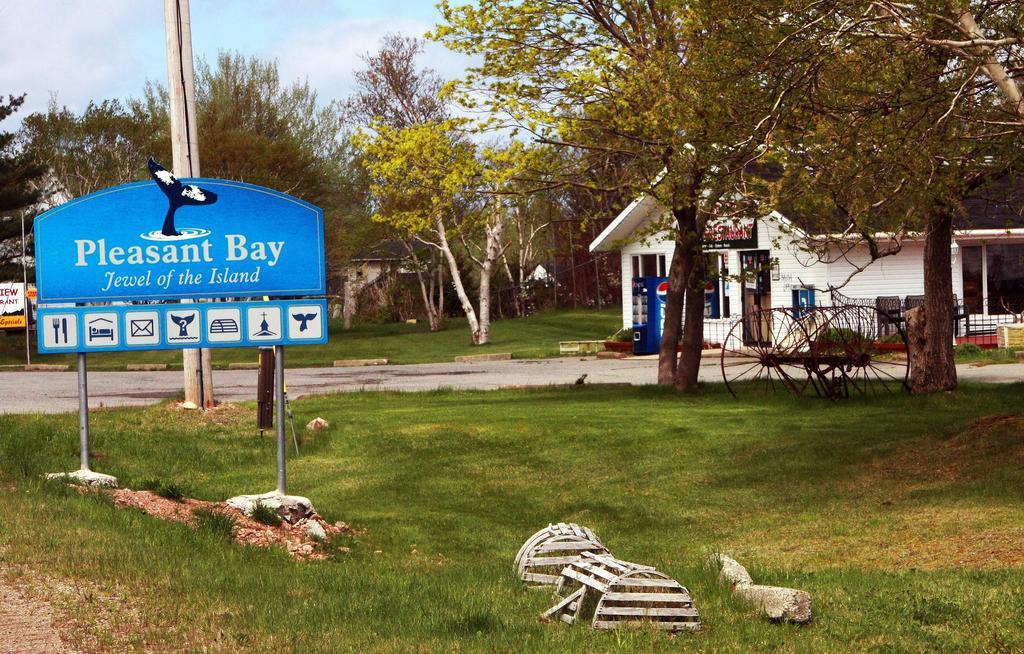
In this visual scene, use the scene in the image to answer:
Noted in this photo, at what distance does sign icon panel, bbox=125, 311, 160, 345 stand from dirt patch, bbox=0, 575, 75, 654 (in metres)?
5.14

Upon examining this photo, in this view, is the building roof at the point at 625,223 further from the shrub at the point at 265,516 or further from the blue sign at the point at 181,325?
the shrub at the point at 265,516

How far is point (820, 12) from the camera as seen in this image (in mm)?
13031

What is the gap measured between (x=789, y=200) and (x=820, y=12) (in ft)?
17.4

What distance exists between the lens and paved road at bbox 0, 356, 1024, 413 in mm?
24875

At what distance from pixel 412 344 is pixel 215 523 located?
35.1 m

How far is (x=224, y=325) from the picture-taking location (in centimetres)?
1253

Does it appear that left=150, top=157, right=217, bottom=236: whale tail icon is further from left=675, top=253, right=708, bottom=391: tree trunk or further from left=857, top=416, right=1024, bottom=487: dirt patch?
left=675, top=253, right=708, bottom=391: tree trunk

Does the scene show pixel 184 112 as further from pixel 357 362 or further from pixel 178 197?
pixel 357 362

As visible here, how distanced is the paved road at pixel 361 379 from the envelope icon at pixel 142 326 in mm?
9946

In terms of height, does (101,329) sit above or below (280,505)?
above

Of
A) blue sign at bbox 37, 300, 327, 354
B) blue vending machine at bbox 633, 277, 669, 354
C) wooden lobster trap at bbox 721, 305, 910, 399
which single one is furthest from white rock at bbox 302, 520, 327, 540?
blue vending machine at bbox 633, 277, 669, 354

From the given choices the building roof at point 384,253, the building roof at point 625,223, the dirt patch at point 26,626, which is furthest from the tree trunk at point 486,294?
the dirt patch at point 26,626

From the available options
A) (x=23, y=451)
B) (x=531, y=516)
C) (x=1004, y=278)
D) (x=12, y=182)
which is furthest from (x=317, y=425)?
(x=12, y=182)

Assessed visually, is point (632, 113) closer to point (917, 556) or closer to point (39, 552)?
point (917, 556)
